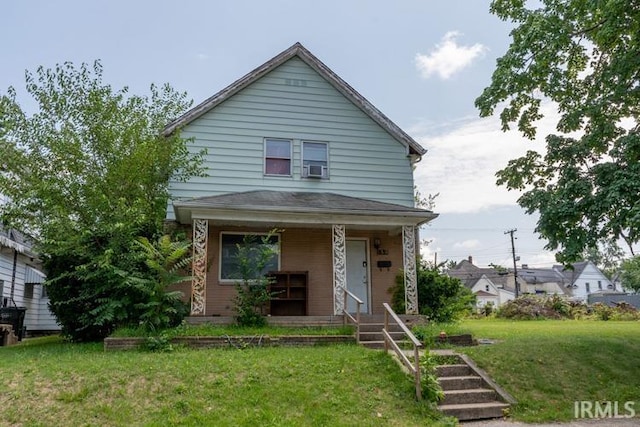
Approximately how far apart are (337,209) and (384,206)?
1.86 metres

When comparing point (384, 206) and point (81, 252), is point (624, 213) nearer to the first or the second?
point (384, 206)

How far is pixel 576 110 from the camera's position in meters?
9.65

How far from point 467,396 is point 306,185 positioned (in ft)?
24.9

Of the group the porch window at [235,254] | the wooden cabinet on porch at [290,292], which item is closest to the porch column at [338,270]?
the wooden cabinet on porch at [290,292]

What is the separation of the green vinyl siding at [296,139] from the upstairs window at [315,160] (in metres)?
0.13

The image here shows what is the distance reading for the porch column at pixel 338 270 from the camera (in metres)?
10.5

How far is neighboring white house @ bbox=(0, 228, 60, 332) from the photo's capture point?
47.6 feet

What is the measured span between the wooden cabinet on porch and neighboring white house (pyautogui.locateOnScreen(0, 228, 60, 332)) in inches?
292

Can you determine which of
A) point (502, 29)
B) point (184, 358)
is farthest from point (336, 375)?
point (502, 29)

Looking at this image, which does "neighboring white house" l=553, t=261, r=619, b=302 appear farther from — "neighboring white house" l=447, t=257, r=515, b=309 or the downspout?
the downspout

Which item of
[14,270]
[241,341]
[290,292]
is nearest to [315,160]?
[290,292]

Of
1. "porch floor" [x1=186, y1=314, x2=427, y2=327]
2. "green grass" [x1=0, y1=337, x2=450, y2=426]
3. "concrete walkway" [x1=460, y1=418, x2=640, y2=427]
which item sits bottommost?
"concrete walkway" [x1=460, y1=418, x2=640, y2=427]

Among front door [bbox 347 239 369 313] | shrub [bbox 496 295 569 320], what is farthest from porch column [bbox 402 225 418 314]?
shrub [bbox 496 295 569 320]

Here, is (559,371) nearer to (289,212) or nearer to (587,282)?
(289,212)
